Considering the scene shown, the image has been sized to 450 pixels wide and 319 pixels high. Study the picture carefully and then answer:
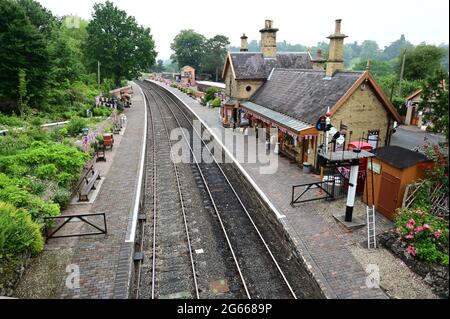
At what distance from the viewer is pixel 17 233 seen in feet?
31.2

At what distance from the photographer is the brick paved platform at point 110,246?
900 cm

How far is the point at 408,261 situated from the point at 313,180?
7.45 m

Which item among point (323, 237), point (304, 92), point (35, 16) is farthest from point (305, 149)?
point (35, 16)

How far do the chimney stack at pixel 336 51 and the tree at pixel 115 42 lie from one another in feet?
109

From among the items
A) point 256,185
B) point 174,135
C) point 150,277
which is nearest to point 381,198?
point 256,185

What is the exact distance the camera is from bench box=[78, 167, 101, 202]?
1434 cm

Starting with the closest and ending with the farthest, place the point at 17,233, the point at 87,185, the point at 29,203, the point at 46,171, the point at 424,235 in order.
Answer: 1. the point at 17,233
2. the point at 424,235
3. the point at 29,203
4. the point at 46,171
5. the point at 87,185

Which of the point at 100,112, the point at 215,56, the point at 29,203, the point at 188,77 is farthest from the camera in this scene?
the point at 215,56

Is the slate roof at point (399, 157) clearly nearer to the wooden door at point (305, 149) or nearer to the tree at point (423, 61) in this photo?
the wooden door at point (305, 149)

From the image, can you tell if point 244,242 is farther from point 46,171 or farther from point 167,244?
point 46,171

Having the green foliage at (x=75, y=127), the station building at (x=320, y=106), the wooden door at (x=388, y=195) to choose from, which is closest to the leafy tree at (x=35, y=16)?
the green foliage at (x=75, y=127)

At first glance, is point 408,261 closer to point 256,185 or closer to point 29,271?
point 256,185

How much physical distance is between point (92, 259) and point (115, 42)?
4165 cm
